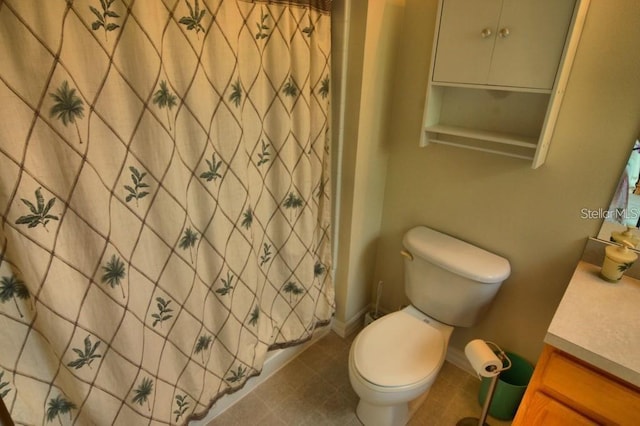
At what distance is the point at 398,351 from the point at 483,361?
337 mm

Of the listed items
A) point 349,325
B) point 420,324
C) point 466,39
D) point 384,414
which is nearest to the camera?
point 466,39

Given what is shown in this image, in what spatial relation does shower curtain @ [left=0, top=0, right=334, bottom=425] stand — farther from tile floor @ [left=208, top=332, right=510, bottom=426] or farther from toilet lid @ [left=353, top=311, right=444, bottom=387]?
toilet lid @ [left=353, top=311, right=444, bottom=387]

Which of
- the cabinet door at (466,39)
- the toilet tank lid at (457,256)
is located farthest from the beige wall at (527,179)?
the cabinet door at (466,39)

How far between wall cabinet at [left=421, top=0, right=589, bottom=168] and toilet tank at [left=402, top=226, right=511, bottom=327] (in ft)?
1.46

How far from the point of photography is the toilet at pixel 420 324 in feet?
4.20

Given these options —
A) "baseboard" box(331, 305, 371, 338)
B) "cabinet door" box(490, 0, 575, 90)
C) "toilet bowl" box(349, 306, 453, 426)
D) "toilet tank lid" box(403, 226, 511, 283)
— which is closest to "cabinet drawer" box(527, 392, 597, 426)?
"toilet bowl" box(349, 306, 453, 426)

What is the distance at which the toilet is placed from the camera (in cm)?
128

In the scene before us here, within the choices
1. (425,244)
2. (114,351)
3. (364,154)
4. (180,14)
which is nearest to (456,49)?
(364,154)

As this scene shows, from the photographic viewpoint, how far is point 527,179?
1346 mm

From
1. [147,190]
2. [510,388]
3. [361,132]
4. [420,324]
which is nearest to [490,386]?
[510,388]

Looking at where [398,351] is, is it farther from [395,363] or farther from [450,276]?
[450,276]

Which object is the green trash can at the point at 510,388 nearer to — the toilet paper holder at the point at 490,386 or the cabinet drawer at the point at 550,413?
the toilet paper holder at the point at 490,386

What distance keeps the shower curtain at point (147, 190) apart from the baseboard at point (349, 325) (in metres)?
0.65

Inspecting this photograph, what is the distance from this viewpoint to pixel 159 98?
917 millimetres
